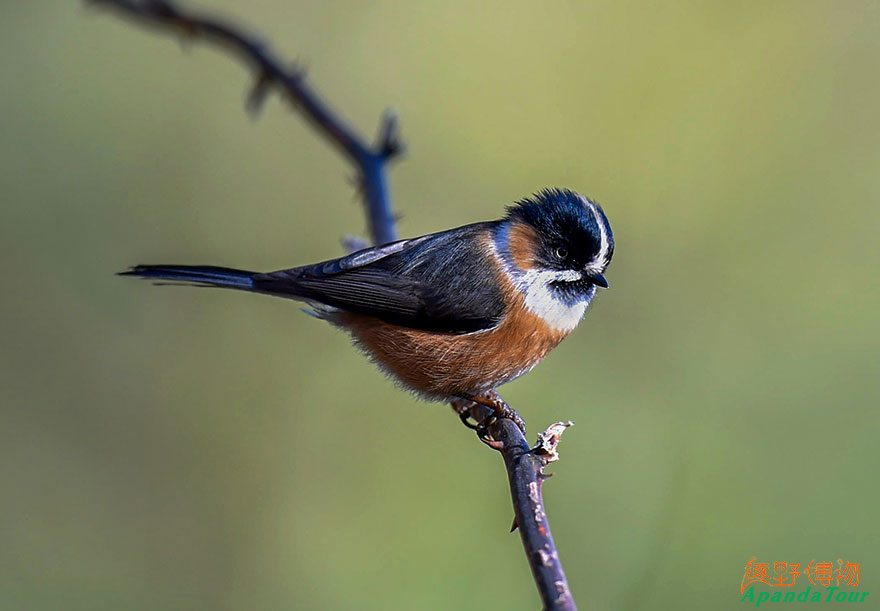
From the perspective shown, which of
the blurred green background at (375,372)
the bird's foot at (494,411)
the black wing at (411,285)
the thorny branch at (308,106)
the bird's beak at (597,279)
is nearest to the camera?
the bird's foot at (494,411)

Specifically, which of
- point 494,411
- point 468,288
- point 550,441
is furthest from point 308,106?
point 550,441

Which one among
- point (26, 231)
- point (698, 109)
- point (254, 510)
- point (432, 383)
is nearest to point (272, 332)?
point (254, 510)

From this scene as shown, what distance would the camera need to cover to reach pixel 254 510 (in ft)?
15.6

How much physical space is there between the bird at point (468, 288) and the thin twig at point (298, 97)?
227 millimetres

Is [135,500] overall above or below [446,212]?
below

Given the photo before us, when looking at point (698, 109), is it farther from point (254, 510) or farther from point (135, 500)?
point (135, 500)

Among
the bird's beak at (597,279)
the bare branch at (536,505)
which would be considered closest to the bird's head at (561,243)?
the bird's beak at (597,279)

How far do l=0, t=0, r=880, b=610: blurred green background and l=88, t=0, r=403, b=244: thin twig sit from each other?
0.84 ft

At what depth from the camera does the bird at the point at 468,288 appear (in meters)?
3.26

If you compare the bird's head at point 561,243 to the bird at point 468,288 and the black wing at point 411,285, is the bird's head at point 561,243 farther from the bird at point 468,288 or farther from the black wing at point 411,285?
the black wing at point 411,285

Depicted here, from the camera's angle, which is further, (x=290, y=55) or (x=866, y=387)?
(x=290, y=55)

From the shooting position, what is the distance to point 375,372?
5105 millimetres

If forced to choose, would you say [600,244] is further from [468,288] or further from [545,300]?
[468,288]

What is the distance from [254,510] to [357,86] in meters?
2.88
